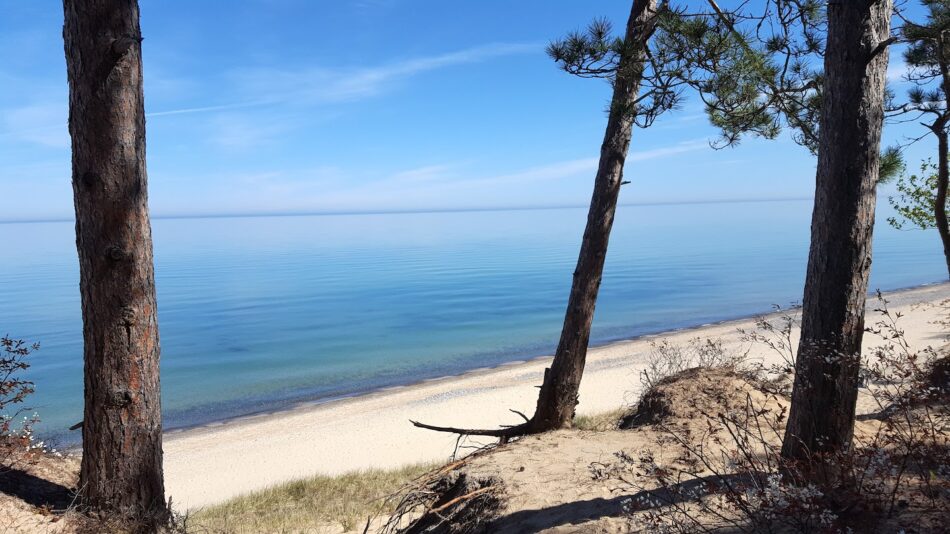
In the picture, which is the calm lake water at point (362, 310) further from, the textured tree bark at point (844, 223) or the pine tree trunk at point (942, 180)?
the textured tree bark at point (844, 223)

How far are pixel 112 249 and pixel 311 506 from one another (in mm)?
4056

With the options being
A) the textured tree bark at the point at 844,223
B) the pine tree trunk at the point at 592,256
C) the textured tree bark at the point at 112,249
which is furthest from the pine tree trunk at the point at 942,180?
the textured tree bark at the point at 112,249

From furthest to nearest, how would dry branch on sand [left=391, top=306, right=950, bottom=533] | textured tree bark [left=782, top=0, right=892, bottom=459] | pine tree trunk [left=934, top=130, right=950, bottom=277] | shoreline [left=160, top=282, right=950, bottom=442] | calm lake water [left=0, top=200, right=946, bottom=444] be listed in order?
calm lake water [left=0, top=200, right=946, bottom=444], shoreline [left=160, top=282, right=950, bottom=442], pine tree trunk [left=934, top=130, right=950, bottom=277], textured tree bark [left=782, top=0, right=892, bottom=459], dry branch on sand [left=391, top=306, right=950, bottom=533]

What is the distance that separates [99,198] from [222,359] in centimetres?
1744

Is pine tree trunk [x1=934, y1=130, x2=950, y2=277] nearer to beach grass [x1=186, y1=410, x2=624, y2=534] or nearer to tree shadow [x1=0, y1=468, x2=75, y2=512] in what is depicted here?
beach grass [x1=186, y1=410, x2=624, y2=534]

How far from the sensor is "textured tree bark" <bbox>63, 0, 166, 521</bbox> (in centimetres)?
487

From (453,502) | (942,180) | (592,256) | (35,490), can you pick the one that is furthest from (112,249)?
(942,180)

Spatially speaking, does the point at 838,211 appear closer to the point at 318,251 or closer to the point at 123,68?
the point at 123,68

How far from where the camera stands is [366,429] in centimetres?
1262

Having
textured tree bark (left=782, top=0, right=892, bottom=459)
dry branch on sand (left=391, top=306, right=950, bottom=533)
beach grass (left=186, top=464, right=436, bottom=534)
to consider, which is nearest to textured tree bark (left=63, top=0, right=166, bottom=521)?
beach grass (left=186, top=464, right=436, bottom=534)

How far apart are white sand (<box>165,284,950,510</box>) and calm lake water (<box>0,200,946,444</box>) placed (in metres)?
1.92

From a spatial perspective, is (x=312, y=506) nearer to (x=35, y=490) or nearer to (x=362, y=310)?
(x=35, y=490)

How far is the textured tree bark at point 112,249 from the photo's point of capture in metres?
4.87

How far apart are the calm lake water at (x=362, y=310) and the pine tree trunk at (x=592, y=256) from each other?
10479mm
